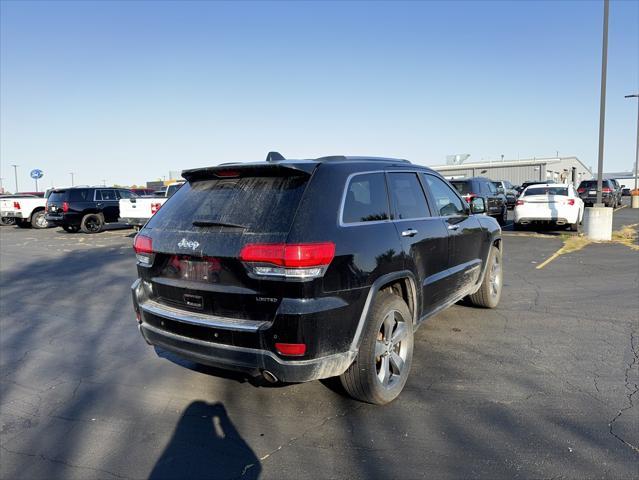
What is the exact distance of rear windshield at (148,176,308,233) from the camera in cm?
324

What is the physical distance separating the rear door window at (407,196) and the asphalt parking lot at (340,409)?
4.61 feet

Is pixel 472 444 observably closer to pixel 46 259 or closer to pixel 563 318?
pixel 563 318

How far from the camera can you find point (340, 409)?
3672mm

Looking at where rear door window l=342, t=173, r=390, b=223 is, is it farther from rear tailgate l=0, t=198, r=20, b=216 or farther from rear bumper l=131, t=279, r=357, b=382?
rear tailgate l=0, t=198, r=20, b=216

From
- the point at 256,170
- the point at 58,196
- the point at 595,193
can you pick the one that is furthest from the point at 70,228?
the point at 595,193

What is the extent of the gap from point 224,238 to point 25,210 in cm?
2242

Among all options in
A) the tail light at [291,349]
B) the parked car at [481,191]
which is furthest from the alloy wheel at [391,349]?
the parked car at [481,191]

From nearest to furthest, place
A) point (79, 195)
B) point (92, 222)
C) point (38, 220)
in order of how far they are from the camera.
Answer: point (79, 195)
point (92, 222)
point (38, 220)

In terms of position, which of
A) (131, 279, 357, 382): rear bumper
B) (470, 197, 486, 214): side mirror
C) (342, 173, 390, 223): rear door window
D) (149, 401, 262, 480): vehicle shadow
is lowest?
(149, 401, 262, 480): vehicle shadow

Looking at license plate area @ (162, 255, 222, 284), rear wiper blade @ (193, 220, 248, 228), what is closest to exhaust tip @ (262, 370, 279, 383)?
license plate area @ (162, 255, 222, 284)

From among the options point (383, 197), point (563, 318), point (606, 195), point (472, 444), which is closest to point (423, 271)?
point (383, 197)

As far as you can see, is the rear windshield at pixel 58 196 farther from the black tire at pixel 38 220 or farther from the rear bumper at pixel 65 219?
the black tire at pixel 38 220

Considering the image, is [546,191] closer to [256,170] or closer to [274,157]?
[274,157]

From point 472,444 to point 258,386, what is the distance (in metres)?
1.76
